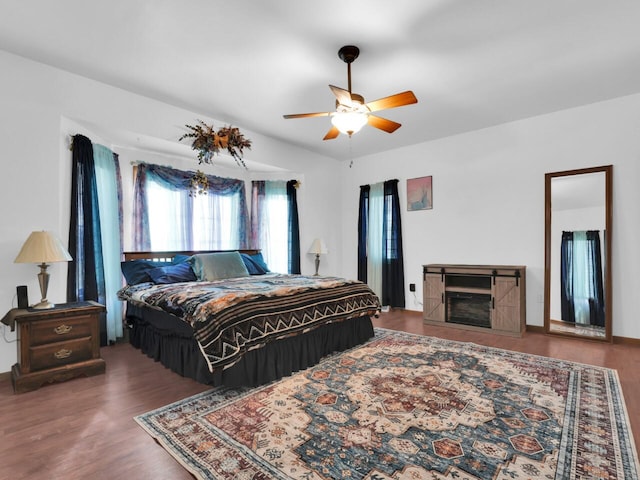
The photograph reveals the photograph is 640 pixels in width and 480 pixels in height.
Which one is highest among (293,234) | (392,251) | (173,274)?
(293,234)

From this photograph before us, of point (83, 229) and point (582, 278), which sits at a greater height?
point (83, 229)

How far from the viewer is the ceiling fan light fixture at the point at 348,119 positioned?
278 centimetres

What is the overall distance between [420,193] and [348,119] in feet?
9.59

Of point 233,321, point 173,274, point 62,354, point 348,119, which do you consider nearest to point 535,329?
point 348,119

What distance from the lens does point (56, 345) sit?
2758 millimetres

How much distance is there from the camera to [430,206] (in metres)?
5.27

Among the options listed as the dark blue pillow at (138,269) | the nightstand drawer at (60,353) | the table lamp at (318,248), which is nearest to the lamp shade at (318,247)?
the table lamp at (318,248)

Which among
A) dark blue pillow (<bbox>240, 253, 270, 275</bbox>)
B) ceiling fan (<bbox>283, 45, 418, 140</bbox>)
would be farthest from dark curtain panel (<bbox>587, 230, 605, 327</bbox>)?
dark blue pillow (<bbox>240, 253, 270, 275</bbox>)

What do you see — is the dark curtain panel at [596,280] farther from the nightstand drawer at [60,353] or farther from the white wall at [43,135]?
the nightstand drawer at [60,353]

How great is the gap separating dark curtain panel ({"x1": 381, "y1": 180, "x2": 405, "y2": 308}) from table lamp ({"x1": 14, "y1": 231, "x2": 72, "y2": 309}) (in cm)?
431

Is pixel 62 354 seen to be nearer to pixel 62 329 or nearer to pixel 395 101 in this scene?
pixel 62 329

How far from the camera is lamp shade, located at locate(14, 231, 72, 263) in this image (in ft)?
8.83

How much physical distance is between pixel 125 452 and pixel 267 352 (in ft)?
3.71

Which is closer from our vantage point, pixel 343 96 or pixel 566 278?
pixel 343 96
